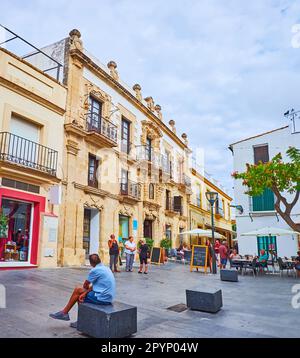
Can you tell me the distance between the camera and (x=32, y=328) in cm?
496

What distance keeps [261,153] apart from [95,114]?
39.3ft

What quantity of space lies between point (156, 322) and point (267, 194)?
17696 millimetres

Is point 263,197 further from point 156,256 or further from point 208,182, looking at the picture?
point 208,182

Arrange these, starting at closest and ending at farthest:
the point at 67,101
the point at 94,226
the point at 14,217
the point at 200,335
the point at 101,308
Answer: the point at 101,308 < the point at 200,335 < the point at 14,217 < the point at 67,101 < the point at 94,226

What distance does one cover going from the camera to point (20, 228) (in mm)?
13148

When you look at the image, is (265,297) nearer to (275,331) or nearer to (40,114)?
(275,331)

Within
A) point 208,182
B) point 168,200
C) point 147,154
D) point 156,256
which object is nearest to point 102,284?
point 156,256

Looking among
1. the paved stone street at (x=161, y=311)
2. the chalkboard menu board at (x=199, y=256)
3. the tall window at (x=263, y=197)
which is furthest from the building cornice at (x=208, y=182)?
the paved stone street at (x=161, y=311)

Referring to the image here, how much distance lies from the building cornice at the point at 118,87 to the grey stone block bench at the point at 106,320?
14119 millimetres

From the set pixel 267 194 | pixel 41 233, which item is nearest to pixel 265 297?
pixel 41 233

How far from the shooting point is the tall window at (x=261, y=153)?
889 inches

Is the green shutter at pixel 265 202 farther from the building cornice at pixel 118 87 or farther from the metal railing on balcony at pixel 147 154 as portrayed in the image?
the building cornice at pixel 118 87

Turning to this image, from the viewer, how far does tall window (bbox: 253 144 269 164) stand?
22.6 meters

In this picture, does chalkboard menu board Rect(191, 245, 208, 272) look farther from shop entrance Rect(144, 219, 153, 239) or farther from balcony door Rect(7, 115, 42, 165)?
balcony door Rect(7, 115, 42, 165)
